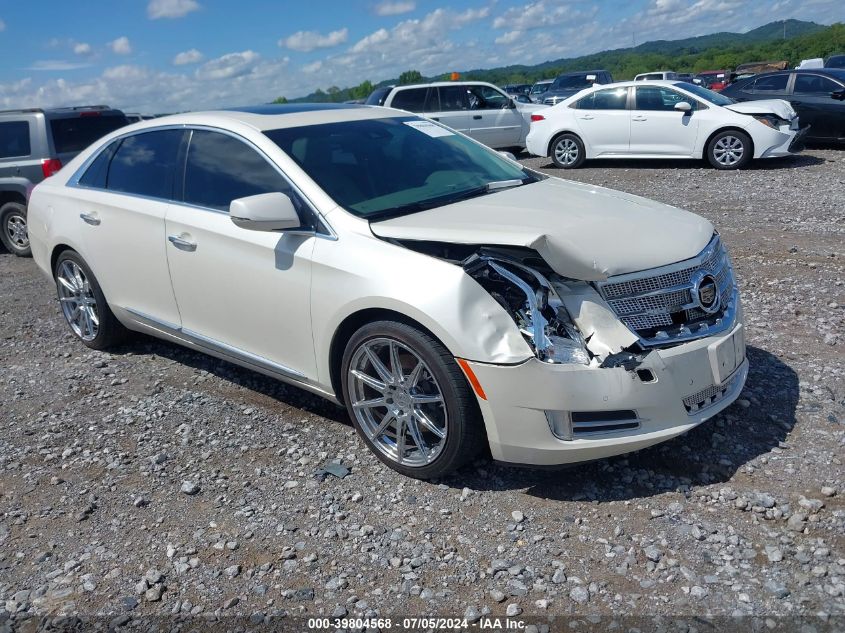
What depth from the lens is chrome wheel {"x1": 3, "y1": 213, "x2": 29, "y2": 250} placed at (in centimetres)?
998

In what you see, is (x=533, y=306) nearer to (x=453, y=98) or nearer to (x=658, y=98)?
(x=658, y=98)

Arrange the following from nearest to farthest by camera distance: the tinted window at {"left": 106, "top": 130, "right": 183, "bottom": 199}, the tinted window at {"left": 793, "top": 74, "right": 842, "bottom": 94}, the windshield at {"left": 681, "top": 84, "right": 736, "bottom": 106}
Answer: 1. the tinted window at {"left": 106, "top": 130, "right": 183, "bottom": 199}
2. the windshield at {"left": 681, "top": 84, "right": 736, "bottom": 106}
3. the tinted window at {"left": 793, "top": 74, "right": 842, "bottom": 94}

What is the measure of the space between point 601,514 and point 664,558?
1.28ft

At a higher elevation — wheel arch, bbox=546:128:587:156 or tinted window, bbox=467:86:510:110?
tinted window, bbox=467:86:510:110

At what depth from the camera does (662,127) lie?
13.1 m

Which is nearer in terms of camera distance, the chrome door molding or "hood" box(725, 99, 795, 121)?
the chrome door molding

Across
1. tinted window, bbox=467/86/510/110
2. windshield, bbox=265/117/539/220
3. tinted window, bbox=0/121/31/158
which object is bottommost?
windshield, bbox=265/117/539/220

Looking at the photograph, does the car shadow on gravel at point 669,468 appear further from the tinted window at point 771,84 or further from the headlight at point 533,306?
the tinted window at point 771,84

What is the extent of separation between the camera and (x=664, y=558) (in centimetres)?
300

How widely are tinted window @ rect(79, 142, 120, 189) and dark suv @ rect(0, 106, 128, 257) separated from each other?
4.65m

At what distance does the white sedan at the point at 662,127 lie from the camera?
40.5 feet

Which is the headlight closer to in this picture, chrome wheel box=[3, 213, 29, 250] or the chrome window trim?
the chrome window trim

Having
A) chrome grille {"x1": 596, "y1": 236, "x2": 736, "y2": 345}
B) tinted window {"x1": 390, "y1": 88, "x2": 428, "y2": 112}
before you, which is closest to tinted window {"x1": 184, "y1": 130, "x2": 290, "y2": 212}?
chrome grille {"x1": 596, "y1": 236, "x2": 736, "y2": 345}

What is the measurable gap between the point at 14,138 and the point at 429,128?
7260mm
